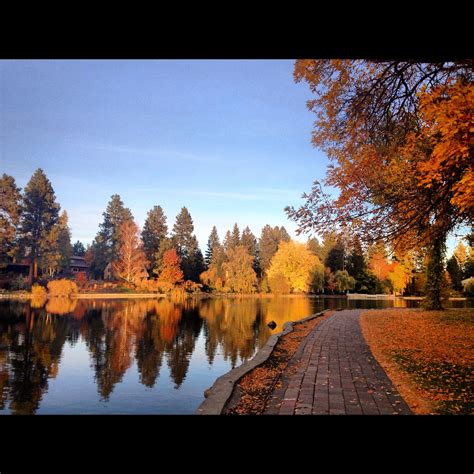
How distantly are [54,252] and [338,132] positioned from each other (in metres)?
22.7

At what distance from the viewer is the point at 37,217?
2473cm

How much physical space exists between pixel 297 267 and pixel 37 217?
18125 millimetres

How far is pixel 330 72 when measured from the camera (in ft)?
18.4

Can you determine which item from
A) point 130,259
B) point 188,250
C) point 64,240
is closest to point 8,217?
point 64,240

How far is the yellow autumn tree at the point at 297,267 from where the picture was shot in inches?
1094

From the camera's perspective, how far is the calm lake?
5.10m

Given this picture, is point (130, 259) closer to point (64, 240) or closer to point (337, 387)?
point (64, 240)

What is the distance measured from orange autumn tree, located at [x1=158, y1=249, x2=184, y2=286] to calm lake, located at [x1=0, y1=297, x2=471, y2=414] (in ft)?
46.0

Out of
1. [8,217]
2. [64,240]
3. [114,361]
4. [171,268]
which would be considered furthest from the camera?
[171,268]
